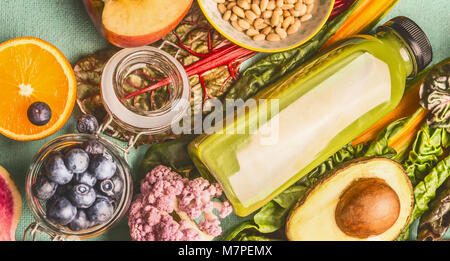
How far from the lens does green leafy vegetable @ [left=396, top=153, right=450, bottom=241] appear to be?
101 centimetres

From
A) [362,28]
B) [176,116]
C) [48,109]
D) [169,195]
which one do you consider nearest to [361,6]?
[362,28]

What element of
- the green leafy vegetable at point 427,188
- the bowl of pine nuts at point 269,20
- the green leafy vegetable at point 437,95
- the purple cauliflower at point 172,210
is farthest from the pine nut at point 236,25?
the green leafy vegetable at point 427,188

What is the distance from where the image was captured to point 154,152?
3.09 ft

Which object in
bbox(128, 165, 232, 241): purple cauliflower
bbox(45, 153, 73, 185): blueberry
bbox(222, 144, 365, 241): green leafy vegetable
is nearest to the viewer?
bbox(45, 153, 73, 185): blueberry

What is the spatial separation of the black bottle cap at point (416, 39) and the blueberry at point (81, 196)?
0.74 m

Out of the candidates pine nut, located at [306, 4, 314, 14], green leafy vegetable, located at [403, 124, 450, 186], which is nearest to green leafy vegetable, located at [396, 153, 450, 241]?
green leafy vegetable, located at [403, 124, 450, 186]

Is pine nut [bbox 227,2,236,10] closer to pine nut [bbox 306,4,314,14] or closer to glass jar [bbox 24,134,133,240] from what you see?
pine nut [bbox 306,4,314,14]

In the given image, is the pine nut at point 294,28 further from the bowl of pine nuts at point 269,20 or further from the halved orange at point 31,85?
the halved orange at point 31,85

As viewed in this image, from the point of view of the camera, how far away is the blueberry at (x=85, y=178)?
775 millimetres

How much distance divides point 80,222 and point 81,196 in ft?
0.18

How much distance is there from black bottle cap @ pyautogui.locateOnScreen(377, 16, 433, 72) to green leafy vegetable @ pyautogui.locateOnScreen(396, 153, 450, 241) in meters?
0.24
